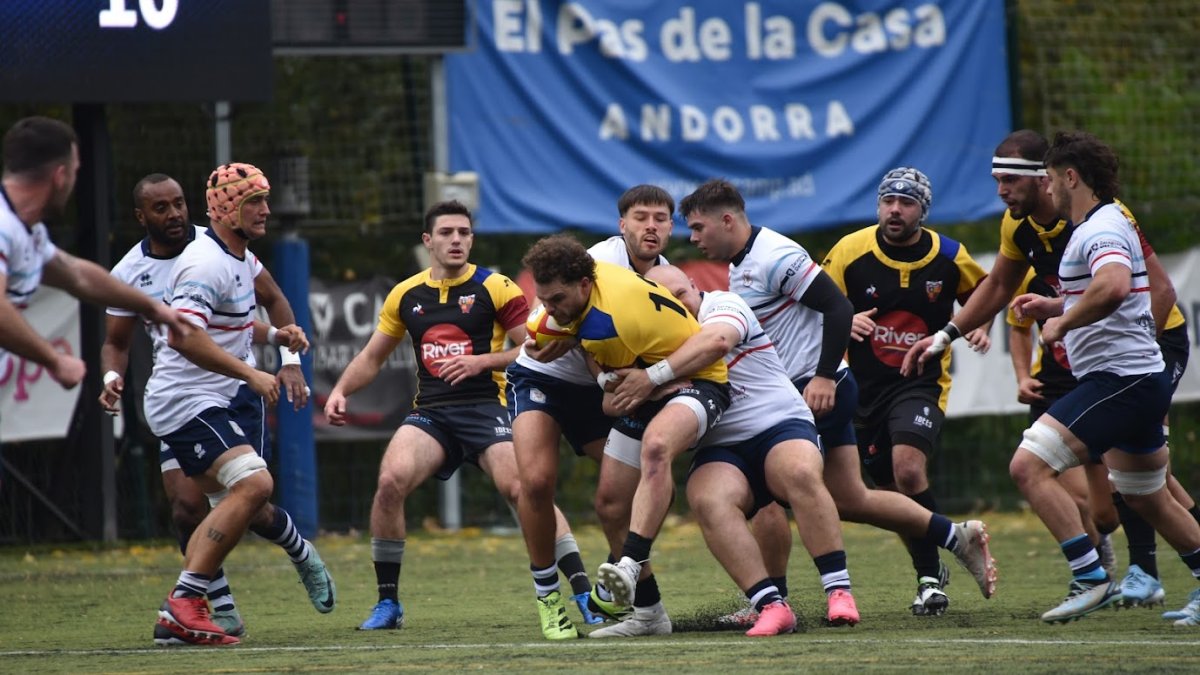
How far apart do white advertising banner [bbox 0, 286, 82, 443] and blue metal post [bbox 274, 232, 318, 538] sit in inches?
61.1

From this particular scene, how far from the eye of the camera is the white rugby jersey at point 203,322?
27.6ft

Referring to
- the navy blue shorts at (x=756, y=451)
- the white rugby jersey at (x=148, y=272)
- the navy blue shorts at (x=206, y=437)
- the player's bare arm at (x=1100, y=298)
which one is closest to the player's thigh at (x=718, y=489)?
the navy blue shorts at (x=756, y=451)

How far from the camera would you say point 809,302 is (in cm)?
847

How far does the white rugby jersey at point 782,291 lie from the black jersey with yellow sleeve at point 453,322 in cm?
120

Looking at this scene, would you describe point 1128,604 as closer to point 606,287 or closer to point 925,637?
point 925,637

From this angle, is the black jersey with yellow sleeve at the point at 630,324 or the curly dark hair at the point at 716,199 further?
the curly dark hair at the point at 716,199

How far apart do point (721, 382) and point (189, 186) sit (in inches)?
353

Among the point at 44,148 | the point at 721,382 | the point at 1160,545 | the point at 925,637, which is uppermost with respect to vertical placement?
the point at 44,148

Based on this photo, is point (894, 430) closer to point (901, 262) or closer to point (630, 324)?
point (901, 262)

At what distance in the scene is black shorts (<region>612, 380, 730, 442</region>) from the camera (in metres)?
7.72

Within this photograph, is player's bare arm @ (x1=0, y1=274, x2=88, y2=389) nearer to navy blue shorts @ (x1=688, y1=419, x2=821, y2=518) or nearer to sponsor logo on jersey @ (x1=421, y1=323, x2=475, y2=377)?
navy blue shorts @ (x1=688, y1=419, x2=821, y2=518)

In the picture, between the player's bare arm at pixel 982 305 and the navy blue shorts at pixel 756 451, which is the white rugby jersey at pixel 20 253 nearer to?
the navy blue shorts at pixel 756 451

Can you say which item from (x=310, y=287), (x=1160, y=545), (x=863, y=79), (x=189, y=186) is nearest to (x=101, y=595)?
(x=310, y=287)

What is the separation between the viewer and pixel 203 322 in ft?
27.5
